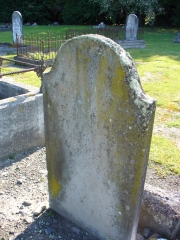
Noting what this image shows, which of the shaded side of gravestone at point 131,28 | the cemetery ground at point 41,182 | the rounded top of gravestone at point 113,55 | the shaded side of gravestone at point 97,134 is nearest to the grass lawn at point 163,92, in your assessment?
the cemetery ground at point 41,182

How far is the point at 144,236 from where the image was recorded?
9.20 feet

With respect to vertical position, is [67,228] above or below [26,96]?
below

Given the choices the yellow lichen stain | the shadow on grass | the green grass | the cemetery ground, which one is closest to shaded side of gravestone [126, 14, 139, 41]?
the green grass

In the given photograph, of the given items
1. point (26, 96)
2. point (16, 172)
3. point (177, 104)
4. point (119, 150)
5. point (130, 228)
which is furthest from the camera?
point (177, 104)

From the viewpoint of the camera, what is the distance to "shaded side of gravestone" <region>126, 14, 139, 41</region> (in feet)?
54.2

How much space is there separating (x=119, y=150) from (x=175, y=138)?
2.94 metres

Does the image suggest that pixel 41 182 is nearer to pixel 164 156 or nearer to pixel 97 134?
pixel 97 134

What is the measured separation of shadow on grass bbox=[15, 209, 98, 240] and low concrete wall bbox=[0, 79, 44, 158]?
1.54 m

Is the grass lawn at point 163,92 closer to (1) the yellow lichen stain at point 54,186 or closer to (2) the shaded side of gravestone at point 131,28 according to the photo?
(1) the yellow lichen stain at point 54,186

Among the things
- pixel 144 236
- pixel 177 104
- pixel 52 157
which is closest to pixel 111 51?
pixel 52 157

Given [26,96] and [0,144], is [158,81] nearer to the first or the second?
[26,96]

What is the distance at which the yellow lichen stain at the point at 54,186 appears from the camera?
2985 mm

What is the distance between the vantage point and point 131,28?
54.2 ft

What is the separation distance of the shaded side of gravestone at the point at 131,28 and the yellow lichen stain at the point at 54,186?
1472cm
